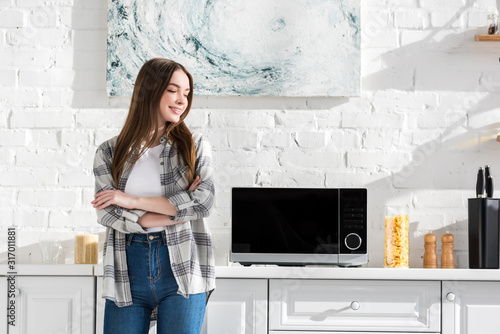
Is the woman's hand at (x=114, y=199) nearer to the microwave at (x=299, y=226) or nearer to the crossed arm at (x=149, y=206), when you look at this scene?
the crossed arm at (x=149, y=206)

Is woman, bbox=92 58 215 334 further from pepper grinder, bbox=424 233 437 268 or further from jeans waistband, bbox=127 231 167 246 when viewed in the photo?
pepper grinder, bbox=424 233 437 268

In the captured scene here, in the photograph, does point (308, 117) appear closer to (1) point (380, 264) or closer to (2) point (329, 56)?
(2) point (329, 56)

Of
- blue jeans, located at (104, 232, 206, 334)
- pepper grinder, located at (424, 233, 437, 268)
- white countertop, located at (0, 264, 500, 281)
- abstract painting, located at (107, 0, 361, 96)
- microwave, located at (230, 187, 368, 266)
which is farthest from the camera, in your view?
abstract painting, located at (107, 0, 361, 96)

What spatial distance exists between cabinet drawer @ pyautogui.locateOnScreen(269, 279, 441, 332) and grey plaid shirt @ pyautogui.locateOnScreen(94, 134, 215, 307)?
0.41 meters

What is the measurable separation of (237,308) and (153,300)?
43 centimetres

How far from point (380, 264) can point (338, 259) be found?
1.15 ft

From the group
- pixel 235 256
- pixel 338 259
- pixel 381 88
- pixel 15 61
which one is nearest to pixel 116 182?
pixel 235 256

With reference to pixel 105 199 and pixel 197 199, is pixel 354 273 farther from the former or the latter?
pixel 105 199

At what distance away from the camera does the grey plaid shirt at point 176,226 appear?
1604 millimetres

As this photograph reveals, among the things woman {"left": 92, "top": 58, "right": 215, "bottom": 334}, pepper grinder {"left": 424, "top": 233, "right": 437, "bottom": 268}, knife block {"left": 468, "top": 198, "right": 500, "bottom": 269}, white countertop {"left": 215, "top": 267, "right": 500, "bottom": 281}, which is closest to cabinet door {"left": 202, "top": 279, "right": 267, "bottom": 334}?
white countertop {"left": 215, "top": 267, "right": 500, "bottom": 281}

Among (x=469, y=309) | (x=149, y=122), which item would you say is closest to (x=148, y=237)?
(x=149, y=122)

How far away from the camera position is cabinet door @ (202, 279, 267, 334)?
197 cm

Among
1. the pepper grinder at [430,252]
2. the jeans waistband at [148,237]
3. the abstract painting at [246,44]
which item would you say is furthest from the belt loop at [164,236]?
the pepper grinder at [430,252]

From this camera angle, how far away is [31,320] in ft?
6.59
